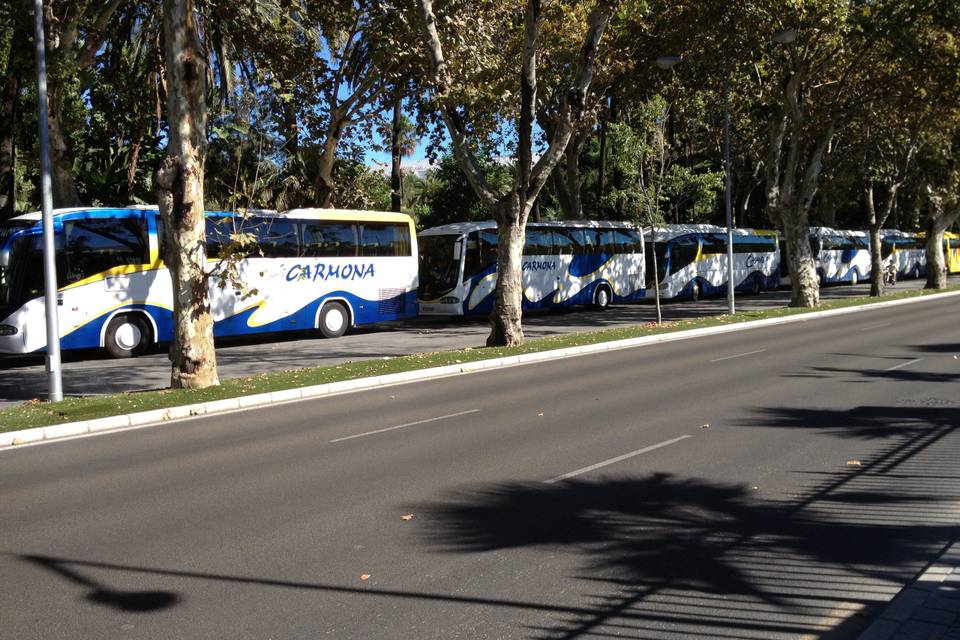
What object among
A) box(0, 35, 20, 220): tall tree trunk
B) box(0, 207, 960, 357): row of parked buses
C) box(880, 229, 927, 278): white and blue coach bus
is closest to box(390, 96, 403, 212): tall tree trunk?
box(0, 207, 960, 357): row of parked buses

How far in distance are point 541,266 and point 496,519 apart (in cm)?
2550

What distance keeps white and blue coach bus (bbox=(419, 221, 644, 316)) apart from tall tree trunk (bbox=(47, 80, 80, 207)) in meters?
11.5

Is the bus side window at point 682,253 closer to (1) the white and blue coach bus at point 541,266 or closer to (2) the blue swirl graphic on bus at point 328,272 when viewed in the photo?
(1) the white and blue coach bus at point 541,266

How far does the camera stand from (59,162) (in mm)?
21031

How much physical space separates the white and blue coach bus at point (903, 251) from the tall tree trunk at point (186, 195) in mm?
45921

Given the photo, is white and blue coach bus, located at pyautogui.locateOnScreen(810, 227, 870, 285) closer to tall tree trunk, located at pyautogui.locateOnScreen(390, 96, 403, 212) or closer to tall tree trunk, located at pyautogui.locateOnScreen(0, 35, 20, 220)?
tall tree trunk, located at pyautogui.locateOnScreen(390, 96, 403, 212)

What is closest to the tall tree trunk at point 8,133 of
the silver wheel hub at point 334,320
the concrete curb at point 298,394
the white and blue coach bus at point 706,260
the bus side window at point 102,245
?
the bus side window at point 102,245

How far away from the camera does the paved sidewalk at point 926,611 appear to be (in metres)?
4.14

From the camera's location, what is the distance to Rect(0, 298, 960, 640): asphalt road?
4.63 meters

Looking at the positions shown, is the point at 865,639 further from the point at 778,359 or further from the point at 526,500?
the point at 778,359

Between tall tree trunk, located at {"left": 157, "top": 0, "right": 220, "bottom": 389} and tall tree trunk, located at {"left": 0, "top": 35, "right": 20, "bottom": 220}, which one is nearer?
tall tree trunk, located at {"left": 157, "top": 0, "right": 220, "bottom": 389}

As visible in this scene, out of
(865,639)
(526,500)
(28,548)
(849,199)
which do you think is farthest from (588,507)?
(849,199)

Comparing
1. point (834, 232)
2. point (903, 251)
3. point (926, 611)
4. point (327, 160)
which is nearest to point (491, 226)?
point (327, 160)

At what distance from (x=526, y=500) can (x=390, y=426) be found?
3.87 m
